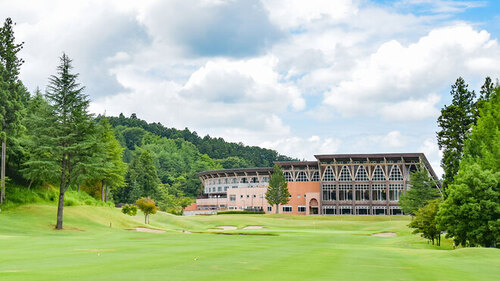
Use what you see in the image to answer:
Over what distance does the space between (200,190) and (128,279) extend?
16364cm

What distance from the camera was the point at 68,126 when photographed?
51.3 meters

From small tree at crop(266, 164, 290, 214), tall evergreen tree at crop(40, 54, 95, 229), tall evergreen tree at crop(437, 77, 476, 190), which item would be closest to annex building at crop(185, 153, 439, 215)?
small tree at crop(266, 164, 290, 214)

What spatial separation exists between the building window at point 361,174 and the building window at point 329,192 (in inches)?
247

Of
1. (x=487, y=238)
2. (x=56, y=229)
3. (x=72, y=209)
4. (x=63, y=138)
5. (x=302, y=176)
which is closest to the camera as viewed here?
(x=487, y=238)

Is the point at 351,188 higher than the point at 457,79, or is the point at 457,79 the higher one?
the point at 457,79

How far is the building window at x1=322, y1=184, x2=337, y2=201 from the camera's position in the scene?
118 metres

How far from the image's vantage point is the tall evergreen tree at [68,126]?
166ft

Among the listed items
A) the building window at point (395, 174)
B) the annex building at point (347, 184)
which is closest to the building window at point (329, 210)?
the annex building at point (347, 184)

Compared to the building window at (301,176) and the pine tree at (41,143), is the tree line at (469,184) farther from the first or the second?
the building window at (301,176)

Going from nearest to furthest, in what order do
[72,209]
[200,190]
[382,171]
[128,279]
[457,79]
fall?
[128,279], [72,209], [457,79], [382,171], [200,190]

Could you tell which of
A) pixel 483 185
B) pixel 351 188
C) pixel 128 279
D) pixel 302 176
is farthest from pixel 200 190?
pixel 128 279

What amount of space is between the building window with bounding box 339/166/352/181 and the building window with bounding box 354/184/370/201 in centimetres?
249

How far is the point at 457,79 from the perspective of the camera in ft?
221

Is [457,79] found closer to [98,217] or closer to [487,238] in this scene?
[487,238]
